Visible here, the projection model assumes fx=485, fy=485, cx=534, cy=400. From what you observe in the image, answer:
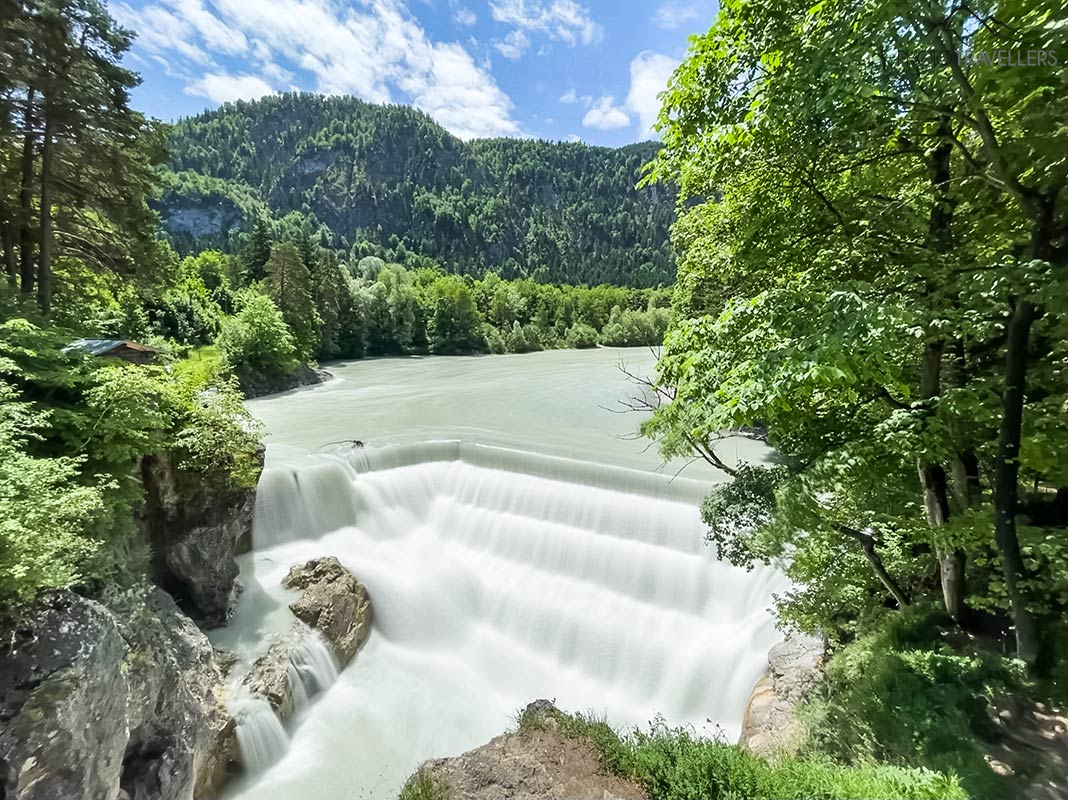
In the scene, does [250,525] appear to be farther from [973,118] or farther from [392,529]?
[973,118]

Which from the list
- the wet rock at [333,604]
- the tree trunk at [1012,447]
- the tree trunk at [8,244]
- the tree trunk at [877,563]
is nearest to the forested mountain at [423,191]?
the tree trunk at [8,244]

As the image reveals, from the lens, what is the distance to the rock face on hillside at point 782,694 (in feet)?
18.7

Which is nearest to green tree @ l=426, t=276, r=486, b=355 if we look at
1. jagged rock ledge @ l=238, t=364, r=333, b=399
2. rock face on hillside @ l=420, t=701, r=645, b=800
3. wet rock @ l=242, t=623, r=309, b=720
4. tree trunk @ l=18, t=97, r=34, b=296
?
jagged rock ledge @ l=238, t=364, r=333, b=399

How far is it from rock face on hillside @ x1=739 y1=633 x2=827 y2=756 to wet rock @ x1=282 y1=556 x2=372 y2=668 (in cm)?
706

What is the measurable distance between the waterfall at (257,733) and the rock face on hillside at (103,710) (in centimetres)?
21

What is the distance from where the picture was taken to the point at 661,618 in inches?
398

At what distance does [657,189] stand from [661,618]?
20360cm

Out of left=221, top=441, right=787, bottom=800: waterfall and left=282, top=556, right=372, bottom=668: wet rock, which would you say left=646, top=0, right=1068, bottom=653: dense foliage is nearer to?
left=221, top=441, right=787, bottom=800: waterfall

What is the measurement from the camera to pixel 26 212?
34.3 feet

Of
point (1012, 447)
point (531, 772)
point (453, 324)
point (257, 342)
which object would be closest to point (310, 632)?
point (531, 772)

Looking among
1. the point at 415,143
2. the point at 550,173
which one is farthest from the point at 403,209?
the point at 550,173

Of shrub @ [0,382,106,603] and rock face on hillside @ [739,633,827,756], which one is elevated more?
shrub @ [0,382,106,603]

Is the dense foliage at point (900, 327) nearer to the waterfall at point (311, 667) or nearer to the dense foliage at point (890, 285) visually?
the dense foliage at point (890, 285)

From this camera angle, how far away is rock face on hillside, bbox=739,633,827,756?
569 cm
